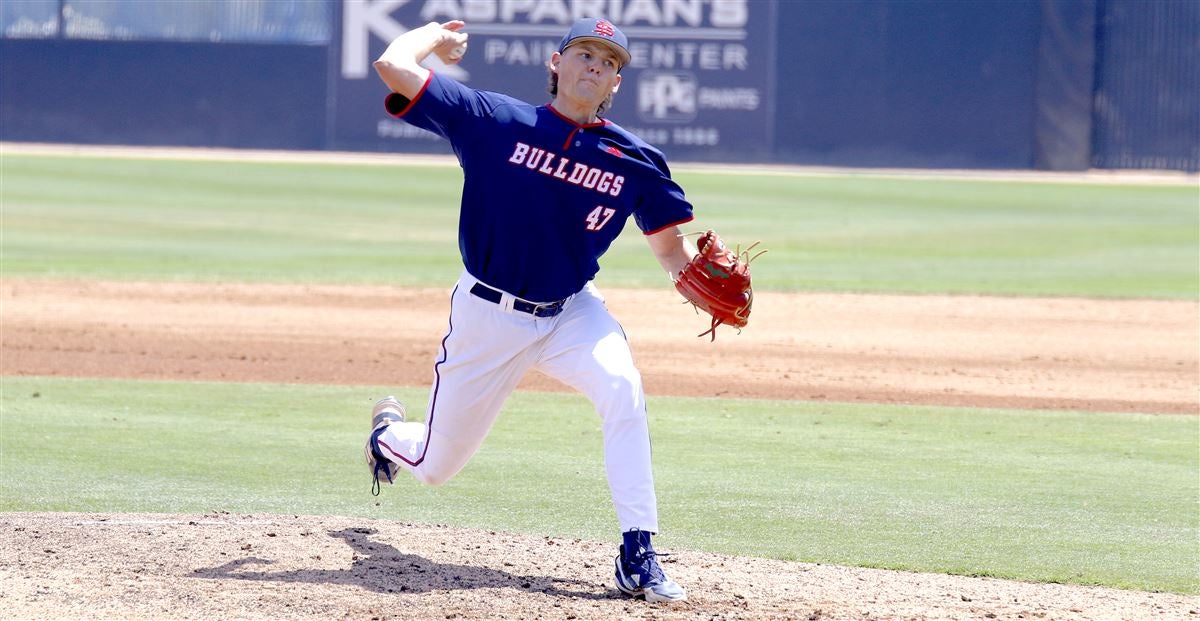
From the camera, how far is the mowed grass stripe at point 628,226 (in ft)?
48.2

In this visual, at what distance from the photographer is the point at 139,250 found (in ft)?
52.0

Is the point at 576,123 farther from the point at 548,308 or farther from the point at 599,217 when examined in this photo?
the point at 548,308

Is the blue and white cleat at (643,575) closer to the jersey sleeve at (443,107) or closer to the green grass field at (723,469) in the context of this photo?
the green grass field at (723,469)

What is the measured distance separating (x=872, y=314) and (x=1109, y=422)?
453 centimetres

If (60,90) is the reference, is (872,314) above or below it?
below

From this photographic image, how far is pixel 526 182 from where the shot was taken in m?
4.31

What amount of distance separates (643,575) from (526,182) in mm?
1242

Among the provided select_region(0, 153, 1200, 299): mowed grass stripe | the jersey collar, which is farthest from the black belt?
select_region(0, 153, 1200, 299): mowed grass stripe

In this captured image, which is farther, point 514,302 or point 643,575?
point 514,302

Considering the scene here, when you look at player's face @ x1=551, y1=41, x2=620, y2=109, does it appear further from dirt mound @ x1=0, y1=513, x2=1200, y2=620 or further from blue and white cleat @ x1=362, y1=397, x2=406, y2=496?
dirt mound @ x1=0, y1=513, x2=1200, y2=620

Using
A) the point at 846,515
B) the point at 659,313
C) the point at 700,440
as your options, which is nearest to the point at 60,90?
the point at 659,313

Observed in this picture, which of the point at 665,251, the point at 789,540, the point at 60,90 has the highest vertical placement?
the point at 60,90

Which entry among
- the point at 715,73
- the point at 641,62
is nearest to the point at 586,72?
the point at 641,62

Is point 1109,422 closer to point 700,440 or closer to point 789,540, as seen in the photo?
point 700,440
